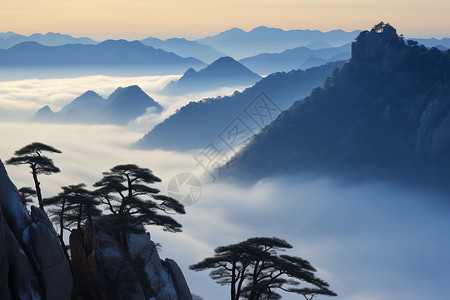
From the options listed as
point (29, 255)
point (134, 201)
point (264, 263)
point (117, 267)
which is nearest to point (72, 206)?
point (134, 201)

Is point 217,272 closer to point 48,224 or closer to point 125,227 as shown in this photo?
point 125,227

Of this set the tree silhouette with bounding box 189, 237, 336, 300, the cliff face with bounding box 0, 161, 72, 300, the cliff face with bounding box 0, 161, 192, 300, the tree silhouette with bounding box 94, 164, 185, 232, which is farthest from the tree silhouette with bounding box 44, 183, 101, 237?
the tree silhouette with bounding box 189, 237, 336, 300

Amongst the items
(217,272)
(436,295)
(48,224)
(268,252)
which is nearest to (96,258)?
(48,224)

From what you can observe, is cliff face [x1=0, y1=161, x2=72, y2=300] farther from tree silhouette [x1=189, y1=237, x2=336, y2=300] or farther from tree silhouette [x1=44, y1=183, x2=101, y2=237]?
tree silhouette [x1=189, y1=237, x2=336, y2=300]

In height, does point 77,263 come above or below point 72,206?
below

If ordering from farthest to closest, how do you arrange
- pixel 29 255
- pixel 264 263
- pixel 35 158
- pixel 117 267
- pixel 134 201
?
pixel 35 158 < pixel 134 201 < pixel 264 263 < pixel 117 267 < pixel 29 255

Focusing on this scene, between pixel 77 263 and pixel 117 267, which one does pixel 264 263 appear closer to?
pixel 117 267

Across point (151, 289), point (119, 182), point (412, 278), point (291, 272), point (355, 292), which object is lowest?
point (151, 289)
